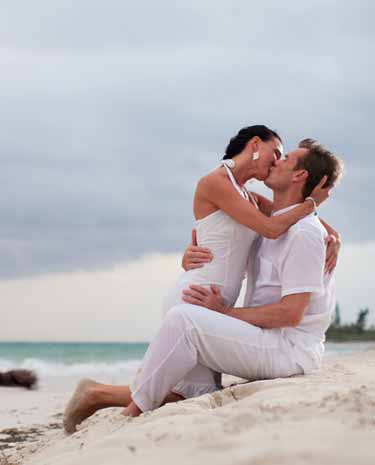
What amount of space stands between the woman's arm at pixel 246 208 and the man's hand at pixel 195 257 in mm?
313

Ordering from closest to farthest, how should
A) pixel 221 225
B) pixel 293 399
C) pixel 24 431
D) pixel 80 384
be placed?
pixel 293 399
pixel 221 225
pixel 80 384
pixel 24 431

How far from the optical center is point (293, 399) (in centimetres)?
341

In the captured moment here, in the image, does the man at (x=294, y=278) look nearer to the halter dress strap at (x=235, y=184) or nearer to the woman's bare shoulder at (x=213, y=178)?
the halter dress strap at (x=235, y=184)

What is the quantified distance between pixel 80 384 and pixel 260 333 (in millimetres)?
1450

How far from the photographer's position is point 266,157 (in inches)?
199

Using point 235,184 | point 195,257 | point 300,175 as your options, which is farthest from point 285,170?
point 195,257

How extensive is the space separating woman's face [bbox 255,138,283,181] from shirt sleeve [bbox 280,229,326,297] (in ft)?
1.96

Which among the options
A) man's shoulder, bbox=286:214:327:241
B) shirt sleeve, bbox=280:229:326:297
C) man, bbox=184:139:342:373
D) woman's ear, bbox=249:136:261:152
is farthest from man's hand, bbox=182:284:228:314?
woman's ear, bbox=249:136:261:152

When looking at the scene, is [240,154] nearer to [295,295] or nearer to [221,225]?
[221,225]

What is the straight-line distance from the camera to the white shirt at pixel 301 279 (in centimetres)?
462

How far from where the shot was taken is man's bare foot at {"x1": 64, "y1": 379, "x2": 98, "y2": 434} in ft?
17.2

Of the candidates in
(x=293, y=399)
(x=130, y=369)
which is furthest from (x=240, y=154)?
(x=130, y=369)

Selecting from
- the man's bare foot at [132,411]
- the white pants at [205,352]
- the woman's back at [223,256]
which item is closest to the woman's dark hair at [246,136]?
the woman's back at [223,256]

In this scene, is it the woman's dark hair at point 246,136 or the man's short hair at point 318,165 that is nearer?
the man's short hair at point 318,165
